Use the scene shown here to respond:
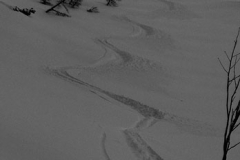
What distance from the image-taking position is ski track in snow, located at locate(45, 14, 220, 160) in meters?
3.22

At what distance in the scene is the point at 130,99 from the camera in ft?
14.4

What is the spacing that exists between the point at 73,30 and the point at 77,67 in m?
1.67

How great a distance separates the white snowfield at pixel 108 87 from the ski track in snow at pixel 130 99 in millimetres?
11

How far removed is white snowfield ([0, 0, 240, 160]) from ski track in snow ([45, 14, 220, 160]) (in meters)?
0.01

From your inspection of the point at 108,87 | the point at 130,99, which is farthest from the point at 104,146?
the point at 108,87

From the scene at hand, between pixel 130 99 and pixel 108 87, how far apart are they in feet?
1.13

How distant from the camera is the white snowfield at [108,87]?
2930 millimetres

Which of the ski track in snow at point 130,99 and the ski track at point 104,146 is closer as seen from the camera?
the ski track at point 104,146

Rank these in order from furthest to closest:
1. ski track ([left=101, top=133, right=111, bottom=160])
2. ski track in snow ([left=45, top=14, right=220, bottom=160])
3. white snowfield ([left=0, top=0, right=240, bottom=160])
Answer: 1. ski track in snow ([left=45, top=14, right=220, bottom=160])
2. white snowfield ([left=0, top=0, right=240, bottom=160])
3. ski track ([left=101, top=133, right=111, bottom=160])

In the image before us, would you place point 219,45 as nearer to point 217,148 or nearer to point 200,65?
point 200,65

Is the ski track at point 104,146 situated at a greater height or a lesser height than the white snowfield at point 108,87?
greater

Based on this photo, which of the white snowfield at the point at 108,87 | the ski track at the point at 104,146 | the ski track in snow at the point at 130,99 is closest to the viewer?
the ski track at the point at 104,146

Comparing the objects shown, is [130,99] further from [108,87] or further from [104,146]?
[104,146]

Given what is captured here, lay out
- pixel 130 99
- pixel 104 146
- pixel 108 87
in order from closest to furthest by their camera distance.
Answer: pixel 104 146, pixel 130 99, pixel 108 87
